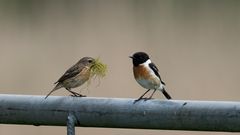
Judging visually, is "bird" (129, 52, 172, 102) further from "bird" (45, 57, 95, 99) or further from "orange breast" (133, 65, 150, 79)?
"bird" (45, 57, 95, 99)

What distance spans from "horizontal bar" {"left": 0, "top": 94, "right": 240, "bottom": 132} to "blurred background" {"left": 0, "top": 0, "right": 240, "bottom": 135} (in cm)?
459

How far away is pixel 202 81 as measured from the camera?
373 inches

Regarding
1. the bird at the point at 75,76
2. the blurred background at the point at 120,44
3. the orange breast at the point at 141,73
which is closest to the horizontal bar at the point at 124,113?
the bird at the point at 75,76

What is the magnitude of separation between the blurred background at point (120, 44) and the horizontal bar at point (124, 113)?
459 centimetres

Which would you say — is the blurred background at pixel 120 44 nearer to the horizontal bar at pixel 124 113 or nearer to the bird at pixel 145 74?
the bird at pixel 145 74

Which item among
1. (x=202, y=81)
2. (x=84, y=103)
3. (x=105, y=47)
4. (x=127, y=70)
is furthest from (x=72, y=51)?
(x=84, y=103)

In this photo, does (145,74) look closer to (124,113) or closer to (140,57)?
(140,57)

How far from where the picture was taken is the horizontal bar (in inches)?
108

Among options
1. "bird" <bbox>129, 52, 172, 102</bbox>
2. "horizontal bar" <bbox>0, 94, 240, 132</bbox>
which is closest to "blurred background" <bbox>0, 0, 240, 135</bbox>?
"bird" <bbox>129, 52, 172, 102</bbox>

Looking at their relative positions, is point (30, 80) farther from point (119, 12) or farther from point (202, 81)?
point (119, 12)

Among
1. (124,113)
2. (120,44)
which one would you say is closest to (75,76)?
(124,113)

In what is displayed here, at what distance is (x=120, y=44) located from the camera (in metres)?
10.7

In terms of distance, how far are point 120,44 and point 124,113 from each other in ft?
25.8

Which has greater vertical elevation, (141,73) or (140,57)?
(140,57)
